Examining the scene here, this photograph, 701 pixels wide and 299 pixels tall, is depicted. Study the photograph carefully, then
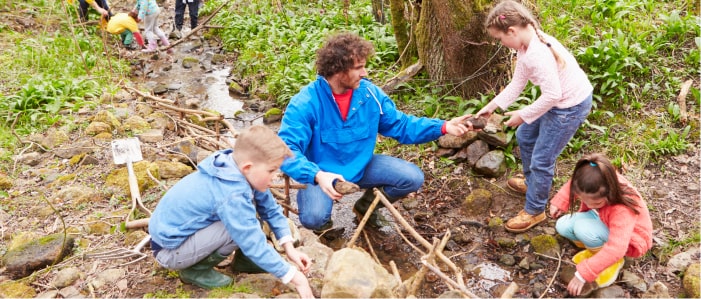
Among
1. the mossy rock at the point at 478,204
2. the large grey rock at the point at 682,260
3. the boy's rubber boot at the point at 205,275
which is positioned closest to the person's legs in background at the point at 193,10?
the mossy rock at the point at 478,204

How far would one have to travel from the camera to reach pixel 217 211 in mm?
2510

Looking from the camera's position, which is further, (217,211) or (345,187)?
(345,187)

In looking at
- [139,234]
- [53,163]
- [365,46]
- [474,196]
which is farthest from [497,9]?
[53,163]

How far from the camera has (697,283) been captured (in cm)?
290

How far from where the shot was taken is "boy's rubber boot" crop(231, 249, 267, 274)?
299 centimetres

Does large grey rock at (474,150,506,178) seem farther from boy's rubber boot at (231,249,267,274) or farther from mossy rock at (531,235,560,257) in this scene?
boy's rubber boot at (231,249,267,274)

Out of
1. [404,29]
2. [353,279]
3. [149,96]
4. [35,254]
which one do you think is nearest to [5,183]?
[35,254]

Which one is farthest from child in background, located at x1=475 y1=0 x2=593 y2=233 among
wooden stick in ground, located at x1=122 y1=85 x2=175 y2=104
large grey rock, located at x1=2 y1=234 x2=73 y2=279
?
wooden stick in ground, located at x1=122 y1=85 x2=175 y2=104

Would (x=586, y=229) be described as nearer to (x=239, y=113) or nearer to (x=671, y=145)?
(x=671, y=145)

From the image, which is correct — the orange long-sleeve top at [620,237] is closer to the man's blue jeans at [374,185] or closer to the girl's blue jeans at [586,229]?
the girl's blue jeans at [586,229]

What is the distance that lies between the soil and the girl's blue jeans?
0.23 metres

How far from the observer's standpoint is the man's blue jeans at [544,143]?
10.7 feet

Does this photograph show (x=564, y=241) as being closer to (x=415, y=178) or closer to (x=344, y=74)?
(x=415, y=178)

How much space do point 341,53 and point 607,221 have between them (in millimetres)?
1988
